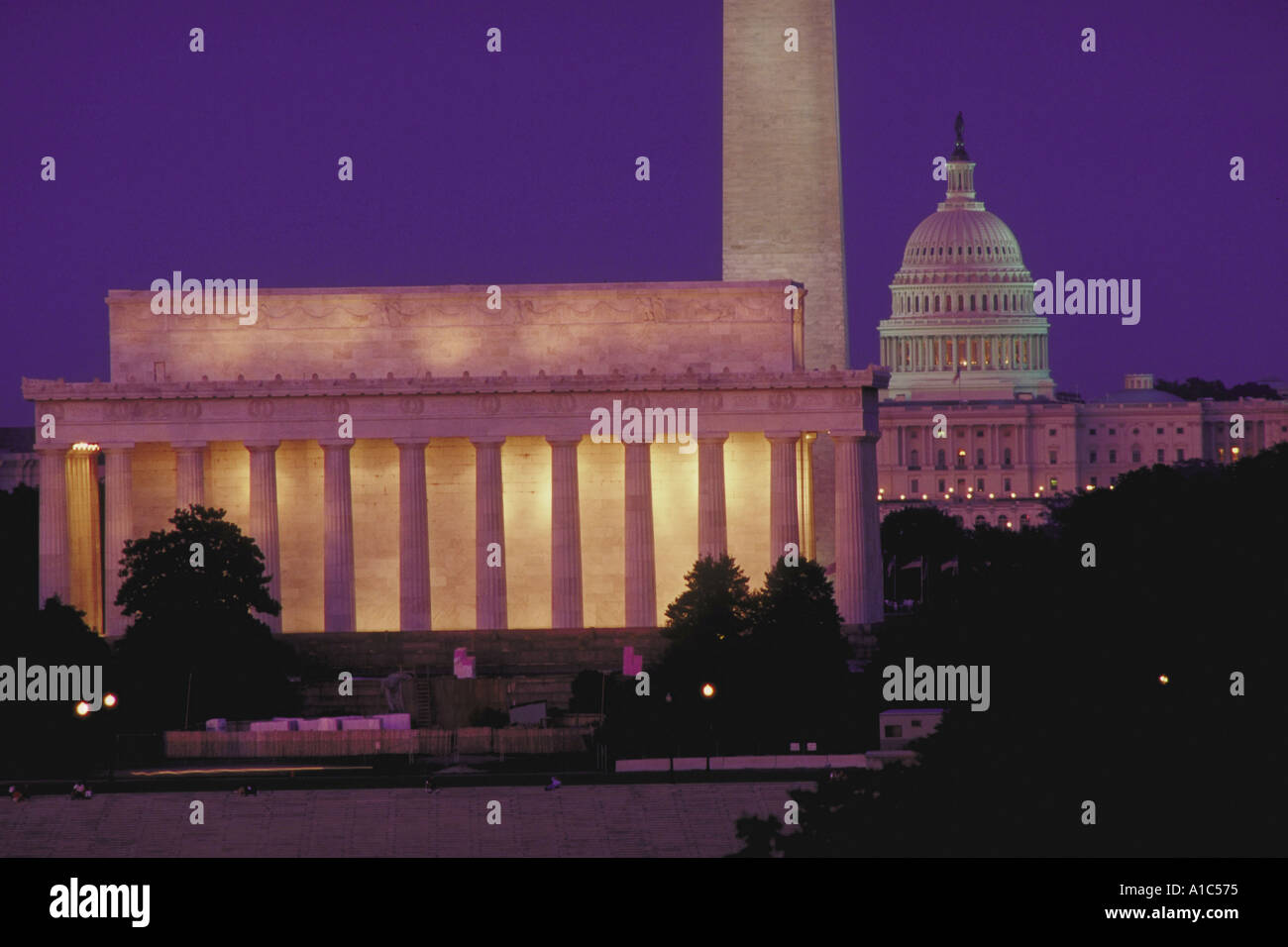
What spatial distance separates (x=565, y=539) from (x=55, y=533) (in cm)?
2016

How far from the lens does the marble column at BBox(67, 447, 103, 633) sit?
148 m

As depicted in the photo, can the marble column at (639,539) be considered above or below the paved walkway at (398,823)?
above

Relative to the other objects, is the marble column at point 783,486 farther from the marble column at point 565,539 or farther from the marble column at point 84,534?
the marble column at point 84,534

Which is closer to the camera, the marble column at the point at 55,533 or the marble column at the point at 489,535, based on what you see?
the marble column at the point at 489,535

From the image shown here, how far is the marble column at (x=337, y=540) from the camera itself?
14762 cm

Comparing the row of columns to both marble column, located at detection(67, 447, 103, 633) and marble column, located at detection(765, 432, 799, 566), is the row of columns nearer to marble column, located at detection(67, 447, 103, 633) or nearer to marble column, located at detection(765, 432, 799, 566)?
marble column, located at detection(765, 432, 799, 566)

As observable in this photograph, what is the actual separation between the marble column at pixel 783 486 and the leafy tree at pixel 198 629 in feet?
67.1

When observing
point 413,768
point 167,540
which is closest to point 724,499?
point 167,540

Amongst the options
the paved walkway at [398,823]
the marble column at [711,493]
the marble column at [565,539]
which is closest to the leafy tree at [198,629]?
the marble column at [565,539]

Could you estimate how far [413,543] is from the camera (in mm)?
147625

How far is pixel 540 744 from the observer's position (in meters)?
118
